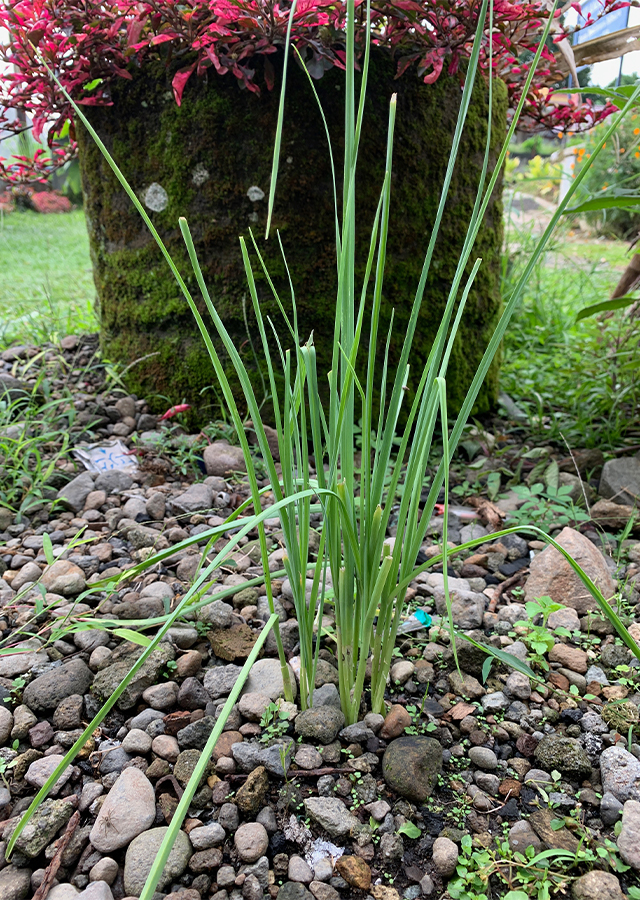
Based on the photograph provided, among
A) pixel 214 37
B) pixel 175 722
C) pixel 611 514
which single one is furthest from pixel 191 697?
pixel 214 37

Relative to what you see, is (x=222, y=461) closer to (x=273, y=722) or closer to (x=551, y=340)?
(x=273, y=722)

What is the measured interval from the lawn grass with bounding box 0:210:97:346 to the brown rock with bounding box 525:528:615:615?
6.63 feet

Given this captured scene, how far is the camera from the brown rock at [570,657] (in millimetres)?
1175

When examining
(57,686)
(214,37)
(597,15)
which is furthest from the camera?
(597,15)

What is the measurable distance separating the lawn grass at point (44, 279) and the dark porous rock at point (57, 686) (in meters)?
1.69

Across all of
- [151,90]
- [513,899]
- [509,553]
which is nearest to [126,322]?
[151,90]

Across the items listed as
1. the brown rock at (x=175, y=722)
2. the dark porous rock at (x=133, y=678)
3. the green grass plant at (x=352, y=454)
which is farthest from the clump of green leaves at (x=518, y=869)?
the dark porous rock at (x=133, y=678)

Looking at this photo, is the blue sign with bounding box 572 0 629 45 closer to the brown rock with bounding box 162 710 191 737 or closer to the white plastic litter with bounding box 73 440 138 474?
the white plastic litter with bounding box 73 440 138 474

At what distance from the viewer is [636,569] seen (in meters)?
1.46

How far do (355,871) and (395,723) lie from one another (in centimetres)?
24

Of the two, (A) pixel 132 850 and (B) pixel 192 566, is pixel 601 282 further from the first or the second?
(A) pixel 132 850

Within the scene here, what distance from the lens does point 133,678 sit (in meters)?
1.11

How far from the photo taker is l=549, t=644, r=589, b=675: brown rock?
3.85ft

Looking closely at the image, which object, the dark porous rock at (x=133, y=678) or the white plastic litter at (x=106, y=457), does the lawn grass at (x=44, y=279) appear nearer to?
the white plastic litter at (x=106, y=457)
